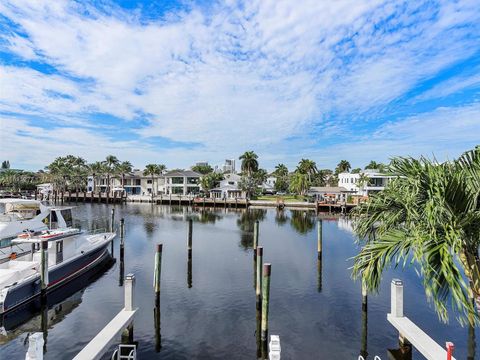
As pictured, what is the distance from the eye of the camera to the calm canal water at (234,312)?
1403 cm

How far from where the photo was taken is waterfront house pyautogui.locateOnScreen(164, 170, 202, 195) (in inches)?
4075

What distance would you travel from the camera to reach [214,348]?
45.5 ft

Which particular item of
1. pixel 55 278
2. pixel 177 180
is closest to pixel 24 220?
pixel 55 278

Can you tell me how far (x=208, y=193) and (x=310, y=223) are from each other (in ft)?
166

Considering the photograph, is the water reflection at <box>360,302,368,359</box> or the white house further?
the white house

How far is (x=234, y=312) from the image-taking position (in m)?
17.5

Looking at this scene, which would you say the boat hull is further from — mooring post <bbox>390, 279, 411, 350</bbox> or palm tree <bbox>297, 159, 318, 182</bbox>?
palm tree <bbox>297, 159, 318, 182</bbox>

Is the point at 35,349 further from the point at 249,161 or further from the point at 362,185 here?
the point at 249,161

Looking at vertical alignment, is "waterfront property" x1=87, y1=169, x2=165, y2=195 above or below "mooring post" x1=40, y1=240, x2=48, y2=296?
above

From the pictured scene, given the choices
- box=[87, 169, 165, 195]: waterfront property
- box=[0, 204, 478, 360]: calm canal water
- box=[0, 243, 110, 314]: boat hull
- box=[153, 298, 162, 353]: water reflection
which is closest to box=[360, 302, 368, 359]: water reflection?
box=[0, 204, 478, 360]: calm canal water

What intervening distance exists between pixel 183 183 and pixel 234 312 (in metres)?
88.3

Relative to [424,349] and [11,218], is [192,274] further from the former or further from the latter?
[424,349]

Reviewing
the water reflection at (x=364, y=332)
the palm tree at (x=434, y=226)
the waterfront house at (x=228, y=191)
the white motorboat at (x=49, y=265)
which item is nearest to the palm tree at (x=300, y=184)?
the waterfront house at (x=228, y=191)

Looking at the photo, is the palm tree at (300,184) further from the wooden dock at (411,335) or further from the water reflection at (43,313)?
the wooden dock at (411,335)
